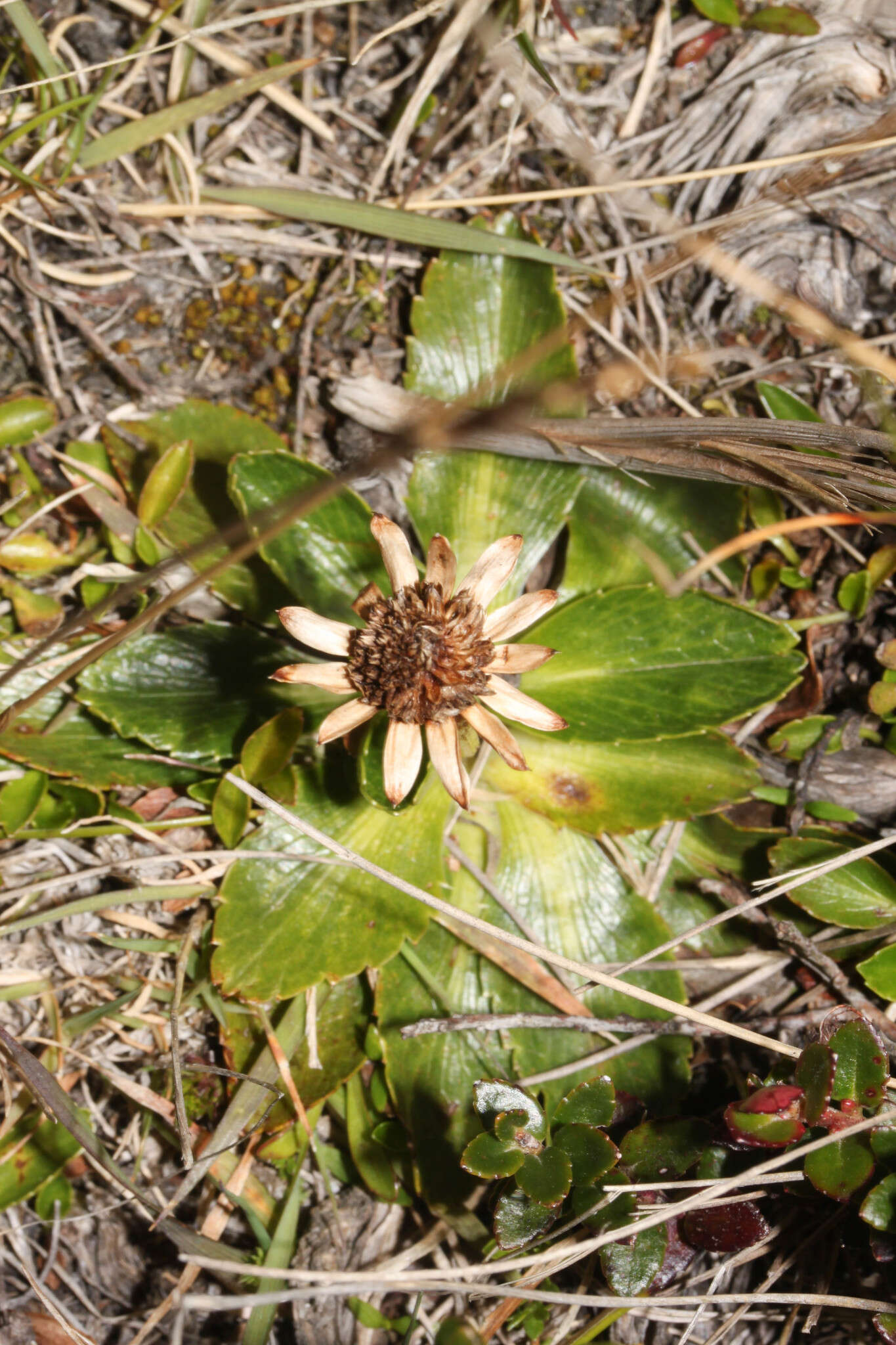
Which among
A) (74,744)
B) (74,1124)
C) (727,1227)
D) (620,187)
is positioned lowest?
(727,1227)

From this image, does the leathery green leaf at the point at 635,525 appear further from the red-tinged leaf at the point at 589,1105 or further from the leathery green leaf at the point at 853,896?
the red-tinged leaf at the point at 589,1105

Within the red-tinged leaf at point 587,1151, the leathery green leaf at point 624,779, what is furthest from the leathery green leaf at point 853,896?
A: the red-tinged leaf at point 587,1151

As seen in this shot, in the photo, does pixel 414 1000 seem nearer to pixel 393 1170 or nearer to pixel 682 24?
pixel 393 1170

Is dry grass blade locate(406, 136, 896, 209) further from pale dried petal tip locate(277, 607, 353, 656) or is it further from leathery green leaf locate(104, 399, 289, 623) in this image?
pale dried petal tip locate(277, 607, 353, 656)

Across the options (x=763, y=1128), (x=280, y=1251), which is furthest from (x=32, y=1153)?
(x=763, y=1128)

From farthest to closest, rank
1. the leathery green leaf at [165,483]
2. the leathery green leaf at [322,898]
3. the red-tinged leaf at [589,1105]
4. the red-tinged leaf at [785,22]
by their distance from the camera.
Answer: the red-tinged leaf at [785,22] < the leathery green leaf at [165,483] < the leathery green leaf at [322,898] < the red-tinged leaf at [589,1105]

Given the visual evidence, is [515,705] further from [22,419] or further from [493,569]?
[22,419]

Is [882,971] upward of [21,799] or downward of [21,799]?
downward
